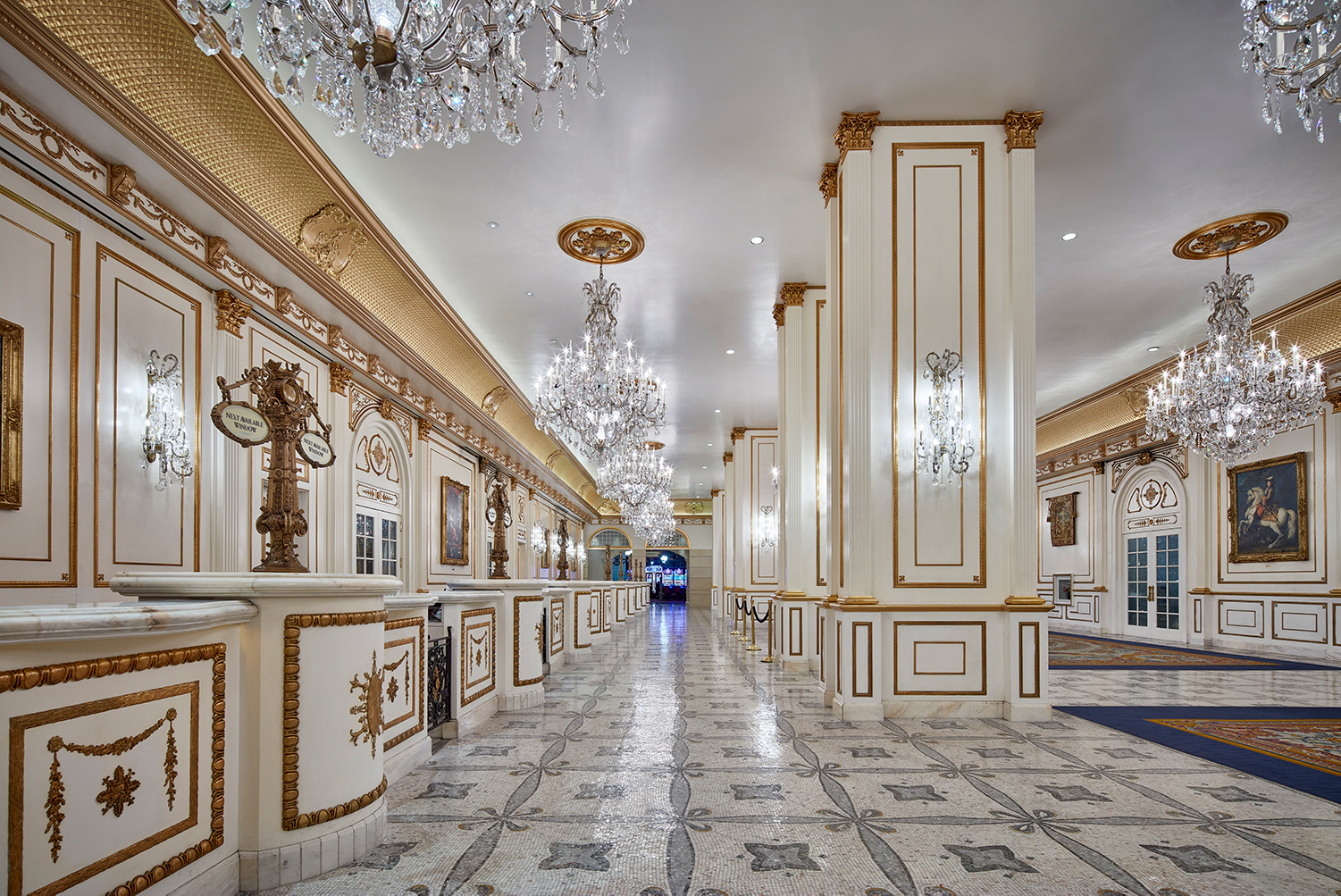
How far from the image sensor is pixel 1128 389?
43.8 ft

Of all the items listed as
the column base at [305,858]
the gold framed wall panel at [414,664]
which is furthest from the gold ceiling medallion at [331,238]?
the column base at [305,858]

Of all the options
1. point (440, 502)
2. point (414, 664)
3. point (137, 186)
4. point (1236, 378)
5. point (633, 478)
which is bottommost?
point (414, 664)

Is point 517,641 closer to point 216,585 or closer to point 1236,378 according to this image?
point 216,585

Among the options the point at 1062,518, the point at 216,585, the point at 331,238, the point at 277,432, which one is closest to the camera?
the point at 216,585

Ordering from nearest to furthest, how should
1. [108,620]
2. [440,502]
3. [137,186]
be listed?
[108,620]
[137,186]
[440,502]

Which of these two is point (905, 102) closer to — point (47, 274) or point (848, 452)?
point (848, 452)

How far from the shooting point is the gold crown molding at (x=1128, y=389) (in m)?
9.35

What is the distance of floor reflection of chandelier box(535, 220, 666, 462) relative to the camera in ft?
26.5

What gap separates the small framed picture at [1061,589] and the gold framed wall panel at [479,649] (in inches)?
608

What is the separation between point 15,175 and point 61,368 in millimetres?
1026

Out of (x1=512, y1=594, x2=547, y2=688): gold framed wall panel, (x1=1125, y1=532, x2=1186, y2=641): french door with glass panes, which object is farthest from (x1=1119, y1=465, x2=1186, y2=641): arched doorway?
(x1=512, y1=594, x2=547, y2=688): gold framed wall panel

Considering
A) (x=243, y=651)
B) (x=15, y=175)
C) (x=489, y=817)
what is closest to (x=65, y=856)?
(x=243, y=651)

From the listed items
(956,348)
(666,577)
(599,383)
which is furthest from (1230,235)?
(666,577)

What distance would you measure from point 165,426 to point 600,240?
4320 millimetres
